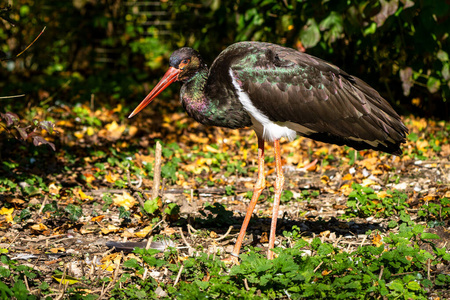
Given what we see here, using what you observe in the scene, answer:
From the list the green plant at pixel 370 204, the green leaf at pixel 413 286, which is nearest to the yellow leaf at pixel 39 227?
the green plant at pixel 370 204

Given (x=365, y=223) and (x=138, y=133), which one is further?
(x=138, y=133)

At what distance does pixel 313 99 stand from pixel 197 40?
504 cm

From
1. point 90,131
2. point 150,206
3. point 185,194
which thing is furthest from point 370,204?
point 90,131

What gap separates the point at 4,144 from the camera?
19.1ft

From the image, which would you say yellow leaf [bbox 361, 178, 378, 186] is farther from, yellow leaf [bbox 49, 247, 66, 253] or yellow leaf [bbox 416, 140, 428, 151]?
yellow leaf [bbox 49, 247, 66, 253]

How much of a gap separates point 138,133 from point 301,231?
3.20m

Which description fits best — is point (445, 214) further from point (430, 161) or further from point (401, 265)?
Answer: point (430, 161)

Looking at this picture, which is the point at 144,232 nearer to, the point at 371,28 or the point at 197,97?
the point at 197,97

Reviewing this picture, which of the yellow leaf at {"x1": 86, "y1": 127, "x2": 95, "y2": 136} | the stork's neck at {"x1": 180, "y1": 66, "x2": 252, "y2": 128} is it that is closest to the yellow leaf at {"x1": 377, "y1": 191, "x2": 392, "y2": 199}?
the stork's neck at {"x1": 180, "y1": 66, "x2": 252, "y2": 128}

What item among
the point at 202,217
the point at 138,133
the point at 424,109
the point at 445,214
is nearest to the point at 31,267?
the point at 202,217

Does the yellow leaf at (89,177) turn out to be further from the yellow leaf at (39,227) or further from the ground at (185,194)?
the yellow leaf at (39,227)

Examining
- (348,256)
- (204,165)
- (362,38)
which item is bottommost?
(204,165)

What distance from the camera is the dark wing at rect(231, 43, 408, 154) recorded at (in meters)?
3.92

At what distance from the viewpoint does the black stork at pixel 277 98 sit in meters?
3.93
